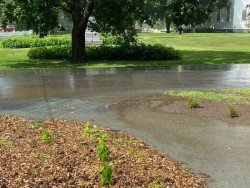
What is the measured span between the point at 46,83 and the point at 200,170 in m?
9.33

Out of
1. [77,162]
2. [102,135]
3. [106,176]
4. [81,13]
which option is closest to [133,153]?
[102,135]

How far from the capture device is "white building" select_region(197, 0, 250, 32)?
6309 cm

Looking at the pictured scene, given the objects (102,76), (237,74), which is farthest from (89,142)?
(237,74)

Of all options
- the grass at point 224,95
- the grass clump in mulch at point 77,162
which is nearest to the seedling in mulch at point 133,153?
the grass clump in mulch at point 77,162

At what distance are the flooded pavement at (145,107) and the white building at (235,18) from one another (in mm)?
47626

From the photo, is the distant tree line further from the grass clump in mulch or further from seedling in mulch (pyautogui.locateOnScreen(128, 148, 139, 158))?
seedling in mulch (pyautogui.locateOnScreen(128, 148, 139, 158))

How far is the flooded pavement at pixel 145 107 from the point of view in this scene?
20.2ft

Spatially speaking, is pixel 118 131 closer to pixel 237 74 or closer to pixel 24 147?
pixel 24 147

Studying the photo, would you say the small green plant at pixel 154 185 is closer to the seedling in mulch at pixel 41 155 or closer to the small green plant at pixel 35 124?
the seedling in mulch at pixel 41 155

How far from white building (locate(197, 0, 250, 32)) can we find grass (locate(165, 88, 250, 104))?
2086 inches

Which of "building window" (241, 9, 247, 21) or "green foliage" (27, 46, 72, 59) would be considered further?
"building window" (241, 9, 247, 21)

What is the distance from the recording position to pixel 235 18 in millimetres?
64938

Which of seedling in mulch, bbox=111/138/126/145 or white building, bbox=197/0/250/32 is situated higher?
white building, bbox=197/0/250/32

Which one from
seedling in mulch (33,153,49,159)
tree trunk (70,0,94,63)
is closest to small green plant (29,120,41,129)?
seedling in mulch (33,153,49,159)
